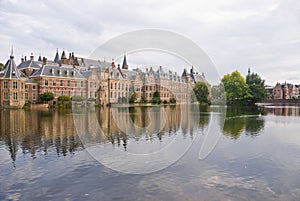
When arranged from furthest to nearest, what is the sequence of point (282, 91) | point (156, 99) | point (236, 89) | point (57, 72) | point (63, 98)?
point (282, 91) → point (156, 99) → point (236, 89) → point (57, 72) → point (63, 98)

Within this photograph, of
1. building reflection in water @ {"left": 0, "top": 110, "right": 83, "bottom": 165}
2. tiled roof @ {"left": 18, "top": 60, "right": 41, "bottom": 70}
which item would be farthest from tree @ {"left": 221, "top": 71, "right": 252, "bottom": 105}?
building reflection in water @ {"left": 0, "top": 110, "right": 83, "bottom": 165}

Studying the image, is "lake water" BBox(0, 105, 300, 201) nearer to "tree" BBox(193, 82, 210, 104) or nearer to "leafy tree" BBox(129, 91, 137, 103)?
"leafy tree" BBox(129, 91, 137, 103)

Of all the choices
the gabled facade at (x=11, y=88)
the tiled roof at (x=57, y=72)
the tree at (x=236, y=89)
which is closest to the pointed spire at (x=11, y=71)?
the gabled facade at (x=11, y=88)

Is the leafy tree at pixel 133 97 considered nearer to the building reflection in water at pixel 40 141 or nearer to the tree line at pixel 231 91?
the tree line at pixel 231 91

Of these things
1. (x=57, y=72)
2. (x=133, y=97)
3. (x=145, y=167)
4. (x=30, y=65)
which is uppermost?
(x=30, y=65)

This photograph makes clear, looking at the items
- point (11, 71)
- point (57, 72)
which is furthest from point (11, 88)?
point (57, 72)

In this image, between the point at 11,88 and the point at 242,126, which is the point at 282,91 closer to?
the point at 242,126

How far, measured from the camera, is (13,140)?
18.7 metres

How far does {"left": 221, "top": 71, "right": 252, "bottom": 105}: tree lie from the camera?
8225 cm

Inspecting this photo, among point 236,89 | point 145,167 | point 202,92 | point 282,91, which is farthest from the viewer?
point 282,91

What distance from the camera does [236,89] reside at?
8306cm

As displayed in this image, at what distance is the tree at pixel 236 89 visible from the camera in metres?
82.2

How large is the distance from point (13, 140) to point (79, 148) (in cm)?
570

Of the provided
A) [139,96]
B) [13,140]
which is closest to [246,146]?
[13,140]
